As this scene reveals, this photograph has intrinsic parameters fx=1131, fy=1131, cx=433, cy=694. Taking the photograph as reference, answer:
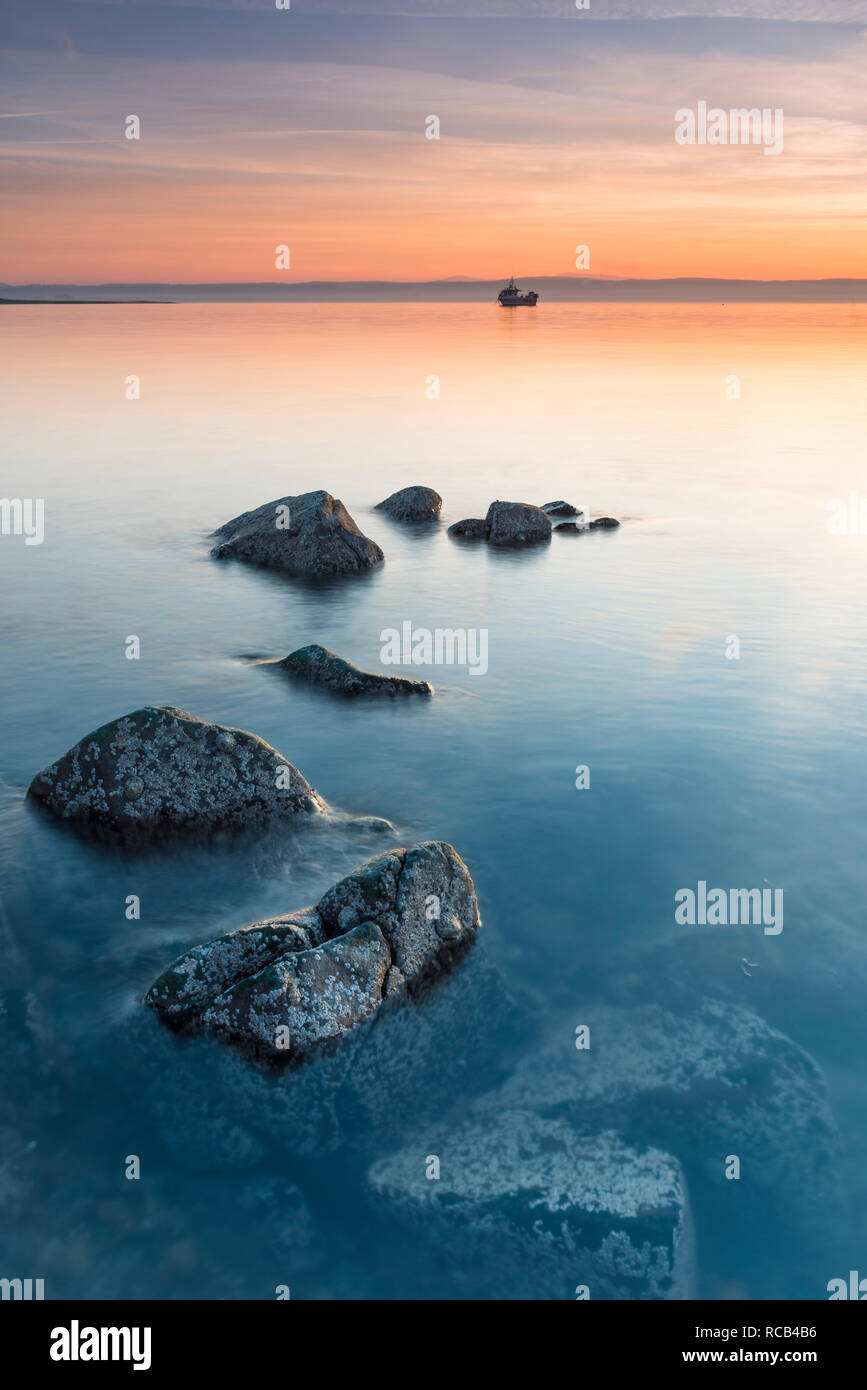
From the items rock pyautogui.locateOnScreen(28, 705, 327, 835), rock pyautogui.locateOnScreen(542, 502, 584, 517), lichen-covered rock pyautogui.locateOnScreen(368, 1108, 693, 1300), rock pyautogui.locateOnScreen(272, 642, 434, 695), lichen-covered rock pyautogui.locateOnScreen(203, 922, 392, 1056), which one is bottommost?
lichen-covered rock pyautogui.locateOnScreen(368, 1108, 693, 1300)

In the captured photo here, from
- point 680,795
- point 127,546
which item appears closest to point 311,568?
point 127,546

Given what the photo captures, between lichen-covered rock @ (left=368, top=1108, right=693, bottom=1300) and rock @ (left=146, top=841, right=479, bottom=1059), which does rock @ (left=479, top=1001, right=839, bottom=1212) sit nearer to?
lichen-covered rock @ (left=368, top=1108, right=693, bottom=1300)

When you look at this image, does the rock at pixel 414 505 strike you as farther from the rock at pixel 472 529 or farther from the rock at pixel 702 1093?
the rock at pixel 702 1093

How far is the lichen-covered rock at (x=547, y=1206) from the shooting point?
1001 cm

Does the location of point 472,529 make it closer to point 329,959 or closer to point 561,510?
point 561,510

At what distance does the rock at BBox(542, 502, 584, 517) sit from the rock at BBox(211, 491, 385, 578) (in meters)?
10.1

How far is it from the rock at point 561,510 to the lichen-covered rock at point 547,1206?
110ft

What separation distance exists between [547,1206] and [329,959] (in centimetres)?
354

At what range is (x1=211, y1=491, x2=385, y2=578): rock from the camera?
3375 centimetres

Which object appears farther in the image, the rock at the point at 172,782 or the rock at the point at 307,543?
the rock at the point at 307,543

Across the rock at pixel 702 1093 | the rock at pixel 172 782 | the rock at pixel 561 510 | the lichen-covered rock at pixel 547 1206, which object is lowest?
the lichen-covered rock at pixel 547 1206

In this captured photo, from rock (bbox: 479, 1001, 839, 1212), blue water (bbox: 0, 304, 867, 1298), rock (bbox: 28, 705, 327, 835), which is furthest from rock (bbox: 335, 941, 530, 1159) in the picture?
rock (bbox: 28, 705, 327, 835)

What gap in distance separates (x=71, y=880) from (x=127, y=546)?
22.7 metres

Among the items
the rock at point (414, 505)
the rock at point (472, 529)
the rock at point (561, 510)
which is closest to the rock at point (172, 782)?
the rock at point (472, 529)
